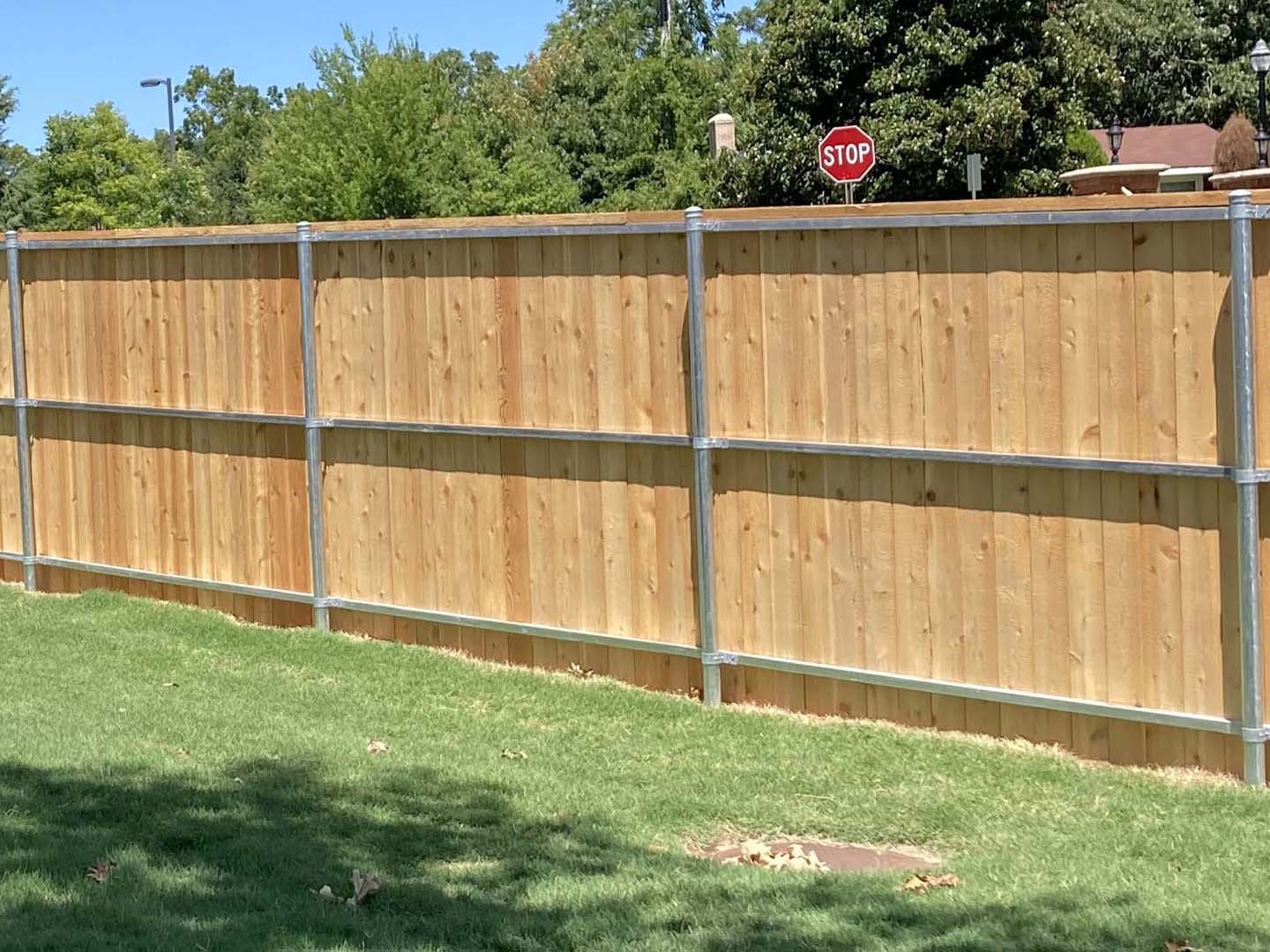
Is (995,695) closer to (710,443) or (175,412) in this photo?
(710,443)

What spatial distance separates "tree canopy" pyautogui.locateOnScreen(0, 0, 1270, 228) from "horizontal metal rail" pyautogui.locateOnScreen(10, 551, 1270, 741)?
80.0 ft

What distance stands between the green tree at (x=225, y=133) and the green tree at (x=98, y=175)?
4191 mm

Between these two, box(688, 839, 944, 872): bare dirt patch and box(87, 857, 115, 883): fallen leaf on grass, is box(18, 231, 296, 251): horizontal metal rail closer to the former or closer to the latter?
box(87, 857, 115, 883): fallen leaf on grass

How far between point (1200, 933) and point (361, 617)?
608 cm

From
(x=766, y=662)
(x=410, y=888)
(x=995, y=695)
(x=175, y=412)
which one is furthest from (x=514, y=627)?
(x=410, y=888)

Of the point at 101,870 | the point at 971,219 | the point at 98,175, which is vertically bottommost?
the point at 101,870

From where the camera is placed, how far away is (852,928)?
5.02 m

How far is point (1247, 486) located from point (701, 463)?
2592mm

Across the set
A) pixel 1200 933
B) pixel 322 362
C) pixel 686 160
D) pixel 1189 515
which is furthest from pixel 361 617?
pixel 686 160

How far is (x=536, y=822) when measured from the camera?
6371 mm

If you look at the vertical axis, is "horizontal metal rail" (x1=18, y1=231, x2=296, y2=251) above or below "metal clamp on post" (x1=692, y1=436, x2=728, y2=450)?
above

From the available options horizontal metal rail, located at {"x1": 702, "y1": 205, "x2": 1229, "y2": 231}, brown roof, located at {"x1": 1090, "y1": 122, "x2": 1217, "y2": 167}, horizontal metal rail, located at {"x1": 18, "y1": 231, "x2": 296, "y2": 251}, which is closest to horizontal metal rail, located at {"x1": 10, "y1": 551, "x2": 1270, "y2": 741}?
horizontal metal rail, located at {"x1": 702, "y1": 205, "x2": 1229, "y2": 231}

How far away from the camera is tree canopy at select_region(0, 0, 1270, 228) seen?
33.6 meters

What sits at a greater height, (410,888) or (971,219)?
(971,219)
